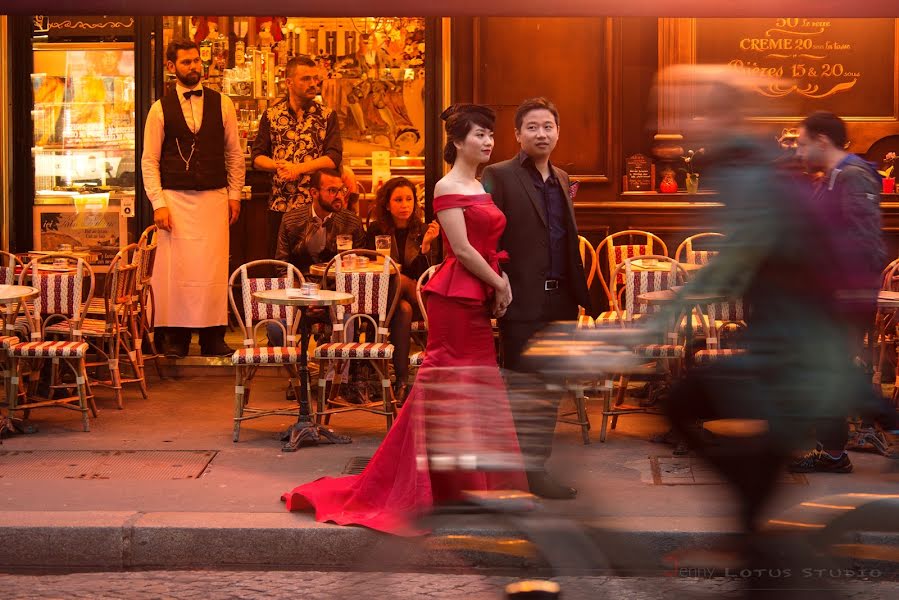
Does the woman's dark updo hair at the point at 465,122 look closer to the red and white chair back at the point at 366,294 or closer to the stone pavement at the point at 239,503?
the stone pavement at the point at 239,503

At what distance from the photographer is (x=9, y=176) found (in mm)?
11867

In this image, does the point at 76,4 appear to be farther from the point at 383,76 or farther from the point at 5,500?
the point at 383,76

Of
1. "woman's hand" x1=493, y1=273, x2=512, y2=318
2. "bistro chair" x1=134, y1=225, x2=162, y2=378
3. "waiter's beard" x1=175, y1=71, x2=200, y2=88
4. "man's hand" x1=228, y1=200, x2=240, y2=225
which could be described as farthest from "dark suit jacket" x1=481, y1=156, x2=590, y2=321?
"waiter's beard" x1=175, y1=71, x2=200, y2=88

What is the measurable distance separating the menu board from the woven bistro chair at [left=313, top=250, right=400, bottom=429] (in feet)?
12.6

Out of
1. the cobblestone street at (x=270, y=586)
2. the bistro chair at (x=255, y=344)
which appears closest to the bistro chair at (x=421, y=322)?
the bistro chair at (x=255, y=344)

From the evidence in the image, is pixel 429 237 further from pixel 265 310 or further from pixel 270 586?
pixel 270 586

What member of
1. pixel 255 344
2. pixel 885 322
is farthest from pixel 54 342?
pixel 885 322

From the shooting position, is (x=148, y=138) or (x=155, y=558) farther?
(x=148, y=138)

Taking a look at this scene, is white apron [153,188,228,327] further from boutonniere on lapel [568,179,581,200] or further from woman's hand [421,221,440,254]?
boutonniere on lapel [568,179,581,200]

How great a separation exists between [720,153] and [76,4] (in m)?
5.84

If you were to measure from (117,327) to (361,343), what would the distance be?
1.96 m

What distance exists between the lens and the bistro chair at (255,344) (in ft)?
29.6

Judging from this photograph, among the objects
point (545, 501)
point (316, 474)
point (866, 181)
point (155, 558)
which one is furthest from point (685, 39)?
point (545, 501)

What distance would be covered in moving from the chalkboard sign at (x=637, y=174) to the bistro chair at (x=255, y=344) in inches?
120
